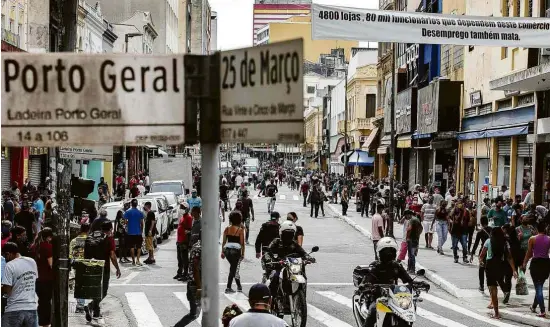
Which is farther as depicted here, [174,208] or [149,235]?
[174,208]

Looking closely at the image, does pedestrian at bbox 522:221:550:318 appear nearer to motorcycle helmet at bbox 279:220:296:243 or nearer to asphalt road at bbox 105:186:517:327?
asphalt road at bbox 105:186:517:327

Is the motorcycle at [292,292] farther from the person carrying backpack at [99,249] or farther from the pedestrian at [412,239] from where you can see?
the pedestrian at [412,239]

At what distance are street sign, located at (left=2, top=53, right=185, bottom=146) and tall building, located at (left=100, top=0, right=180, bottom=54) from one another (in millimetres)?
67998

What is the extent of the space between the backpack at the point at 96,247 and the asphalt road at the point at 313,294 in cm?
122

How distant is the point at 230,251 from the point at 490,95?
18985 mm

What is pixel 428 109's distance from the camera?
39.9 meters

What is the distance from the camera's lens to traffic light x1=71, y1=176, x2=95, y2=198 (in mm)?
12508

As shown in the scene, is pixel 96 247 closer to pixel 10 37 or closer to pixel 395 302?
pixel 395 302

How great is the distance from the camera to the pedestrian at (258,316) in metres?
6.77

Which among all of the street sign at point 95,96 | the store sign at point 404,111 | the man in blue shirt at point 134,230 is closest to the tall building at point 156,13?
the store sign at point 404,111

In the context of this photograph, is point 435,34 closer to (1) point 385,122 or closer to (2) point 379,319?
(2) point 379,319

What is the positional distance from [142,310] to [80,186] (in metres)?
3.23

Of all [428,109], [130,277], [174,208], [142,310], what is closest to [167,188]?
[174,208]

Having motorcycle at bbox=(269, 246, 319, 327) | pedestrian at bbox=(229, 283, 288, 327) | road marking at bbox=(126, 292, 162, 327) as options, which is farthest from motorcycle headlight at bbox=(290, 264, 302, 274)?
pedestrian at bbox=(229, 283, 288, 327)
